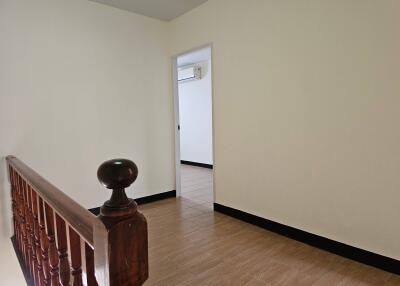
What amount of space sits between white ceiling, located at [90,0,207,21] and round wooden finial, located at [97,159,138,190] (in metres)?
2.97

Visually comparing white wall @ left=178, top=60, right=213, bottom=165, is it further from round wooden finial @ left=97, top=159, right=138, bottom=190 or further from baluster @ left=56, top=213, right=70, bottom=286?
round wooden finial @ left=97, top=159, right=138, bottom=190

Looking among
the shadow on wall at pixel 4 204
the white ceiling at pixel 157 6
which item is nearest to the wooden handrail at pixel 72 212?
the shadow on wall at pixel 4 204

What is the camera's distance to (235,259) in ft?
6.76

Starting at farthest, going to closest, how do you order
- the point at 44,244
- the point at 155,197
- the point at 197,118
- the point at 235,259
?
the point at 197,118 < the point at 155,197 < the point at 235,259 < the point at 44,244

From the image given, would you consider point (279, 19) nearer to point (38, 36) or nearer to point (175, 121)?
point (175, 121)

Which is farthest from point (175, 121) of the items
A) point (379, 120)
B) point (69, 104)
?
point (379, 120)

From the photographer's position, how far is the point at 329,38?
204cm

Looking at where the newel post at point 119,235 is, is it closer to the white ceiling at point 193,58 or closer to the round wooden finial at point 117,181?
the round wooden finial at point 117,181

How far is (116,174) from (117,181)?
0.02 m

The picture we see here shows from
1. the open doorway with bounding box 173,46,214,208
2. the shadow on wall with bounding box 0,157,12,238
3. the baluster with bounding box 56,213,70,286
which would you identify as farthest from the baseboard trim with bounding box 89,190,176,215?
the baluster with bounding box 56,213,70,286

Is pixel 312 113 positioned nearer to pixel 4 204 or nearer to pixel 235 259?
pixel 235 259

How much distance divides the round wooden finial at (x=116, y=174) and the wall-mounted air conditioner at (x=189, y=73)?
553 centimetres

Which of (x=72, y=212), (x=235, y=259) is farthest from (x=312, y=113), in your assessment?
(x=72, y=212)

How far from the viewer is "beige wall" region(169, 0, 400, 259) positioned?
1.82 metres
